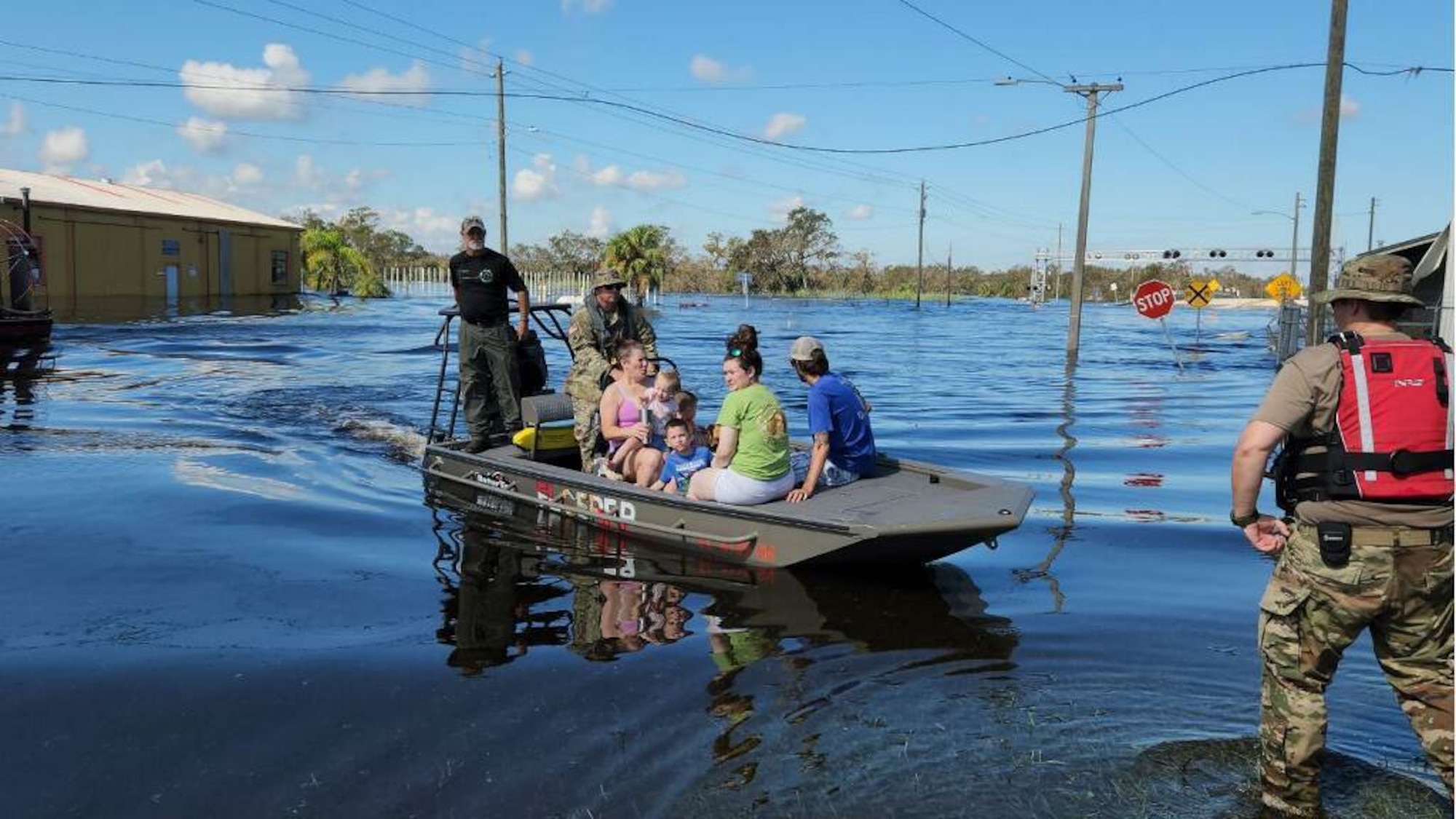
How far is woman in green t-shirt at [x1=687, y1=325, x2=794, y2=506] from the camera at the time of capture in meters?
6.87

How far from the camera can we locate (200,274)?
46250mm

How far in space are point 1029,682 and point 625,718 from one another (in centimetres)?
198

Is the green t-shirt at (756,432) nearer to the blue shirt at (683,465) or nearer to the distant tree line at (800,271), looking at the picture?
the blue shirt at (683,465)

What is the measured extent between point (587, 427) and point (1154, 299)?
18964 mm

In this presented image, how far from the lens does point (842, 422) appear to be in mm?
7332

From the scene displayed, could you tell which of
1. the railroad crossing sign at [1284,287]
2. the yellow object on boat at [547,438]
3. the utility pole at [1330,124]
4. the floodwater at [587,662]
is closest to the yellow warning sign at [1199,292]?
the railroad crossing sign at [1284,287]

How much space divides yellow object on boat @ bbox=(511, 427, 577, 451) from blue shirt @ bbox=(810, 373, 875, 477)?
2.73m

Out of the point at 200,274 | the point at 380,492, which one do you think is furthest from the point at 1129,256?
the point at 380,492

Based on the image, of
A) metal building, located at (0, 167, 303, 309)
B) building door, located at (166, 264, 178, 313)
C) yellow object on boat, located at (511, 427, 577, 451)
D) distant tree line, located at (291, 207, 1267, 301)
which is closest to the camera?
yellow object on boat, located at (511, 427, 577, 451)

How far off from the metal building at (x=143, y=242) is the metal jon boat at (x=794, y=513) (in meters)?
33.5

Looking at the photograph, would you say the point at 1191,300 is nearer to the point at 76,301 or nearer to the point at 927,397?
the point at 927,397

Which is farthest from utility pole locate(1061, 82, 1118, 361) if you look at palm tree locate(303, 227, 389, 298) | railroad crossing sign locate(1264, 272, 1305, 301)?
palm tree locate(303, 227, 389, 298)

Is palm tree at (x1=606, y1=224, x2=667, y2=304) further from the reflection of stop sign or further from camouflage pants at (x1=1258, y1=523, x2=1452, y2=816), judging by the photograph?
camouflage pants at (x1=1258, y1=523, x2=1452, y2=816)

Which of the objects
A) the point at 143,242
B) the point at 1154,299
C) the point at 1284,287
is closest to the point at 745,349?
the point at 1154,299
